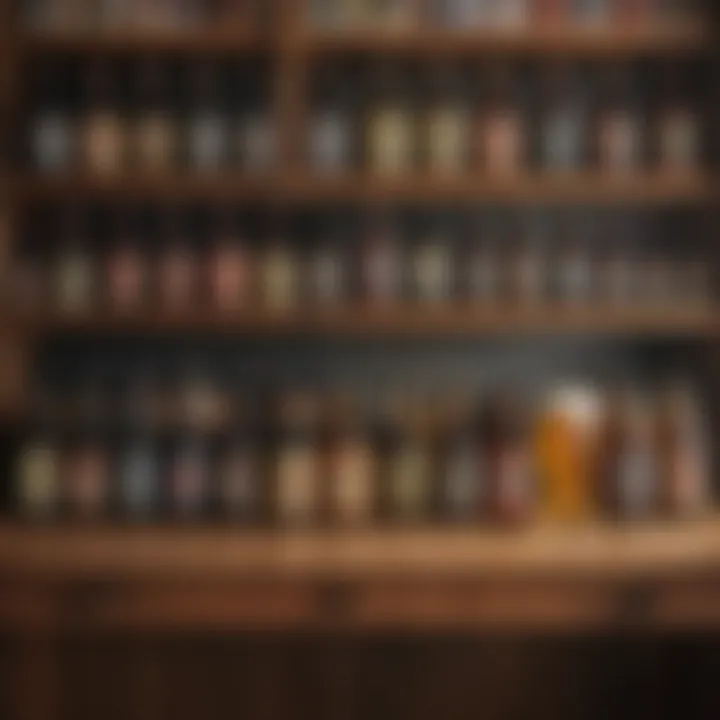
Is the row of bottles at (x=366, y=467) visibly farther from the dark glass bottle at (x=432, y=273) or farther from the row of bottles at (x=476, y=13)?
the row of bottles at (x=476, y=13)

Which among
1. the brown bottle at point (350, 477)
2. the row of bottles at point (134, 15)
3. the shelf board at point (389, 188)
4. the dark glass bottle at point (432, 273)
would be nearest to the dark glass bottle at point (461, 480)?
the brown bottle at point (350, 477)

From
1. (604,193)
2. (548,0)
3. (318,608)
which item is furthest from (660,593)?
(548,0)

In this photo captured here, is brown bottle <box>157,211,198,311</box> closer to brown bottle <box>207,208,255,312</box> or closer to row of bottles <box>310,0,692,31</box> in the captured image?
brown bottle <box>207,208,255,312</box>

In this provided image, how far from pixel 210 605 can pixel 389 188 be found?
72cm

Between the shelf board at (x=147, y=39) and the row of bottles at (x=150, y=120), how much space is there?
0.25ft

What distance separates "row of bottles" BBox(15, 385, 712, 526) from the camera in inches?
75.0

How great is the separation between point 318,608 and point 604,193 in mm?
812

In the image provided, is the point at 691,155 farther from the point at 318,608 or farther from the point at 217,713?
the point at 217,713

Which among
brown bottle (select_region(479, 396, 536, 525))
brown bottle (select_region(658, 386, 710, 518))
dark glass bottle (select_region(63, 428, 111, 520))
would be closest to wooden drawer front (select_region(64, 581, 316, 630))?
dark glass bottle (select_region(63, 428, 111, 520))

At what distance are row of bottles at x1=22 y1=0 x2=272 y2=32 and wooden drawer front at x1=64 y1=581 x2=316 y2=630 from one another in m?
0.89

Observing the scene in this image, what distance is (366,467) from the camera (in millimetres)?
1919

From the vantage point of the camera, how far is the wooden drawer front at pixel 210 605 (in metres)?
1.72

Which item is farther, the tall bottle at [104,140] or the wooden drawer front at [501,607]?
the tall bottle at [104,140]

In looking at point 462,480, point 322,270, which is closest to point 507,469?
point 462,480
